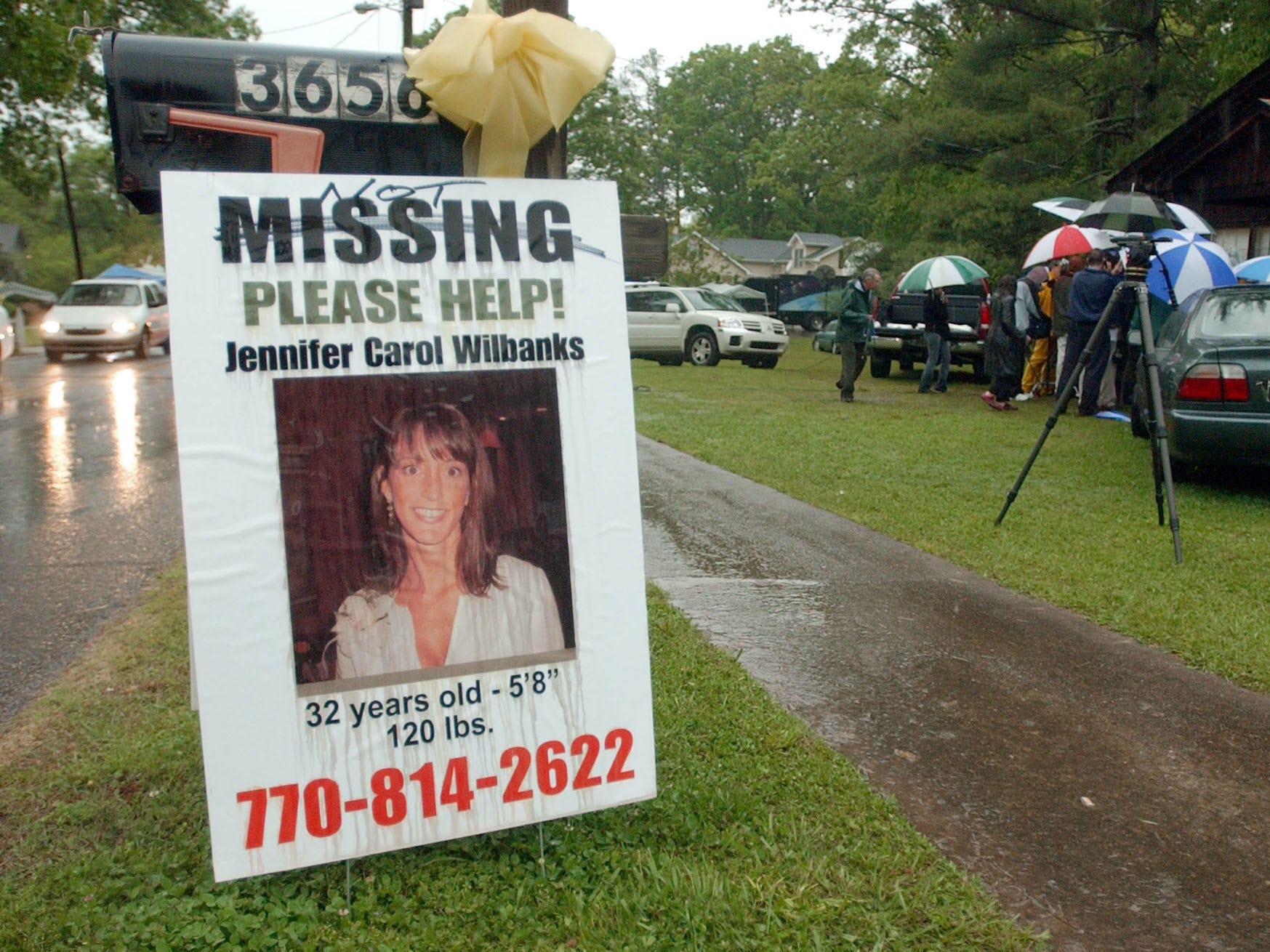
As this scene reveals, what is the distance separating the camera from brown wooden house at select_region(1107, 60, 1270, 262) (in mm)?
14359

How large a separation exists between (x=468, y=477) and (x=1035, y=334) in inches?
531

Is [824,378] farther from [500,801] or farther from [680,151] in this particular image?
[680,151]

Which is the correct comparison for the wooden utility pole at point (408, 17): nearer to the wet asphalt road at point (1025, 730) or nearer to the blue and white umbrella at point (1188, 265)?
the blue and white umbrella at point (1188, 265)

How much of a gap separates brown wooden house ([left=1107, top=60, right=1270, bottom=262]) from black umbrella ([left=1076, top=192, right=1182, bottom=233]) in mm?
6629

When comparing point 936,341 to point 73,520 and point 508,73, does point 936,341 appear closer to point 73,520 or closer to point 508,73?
point 73,520

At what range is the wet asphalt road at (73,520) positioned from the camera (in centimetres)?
504

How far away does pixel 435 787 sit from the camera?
2.80m

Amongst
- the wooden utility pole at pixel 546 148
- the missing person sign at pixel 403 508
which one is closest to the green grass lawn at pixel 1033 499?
the missing person sign at pixel 403 508

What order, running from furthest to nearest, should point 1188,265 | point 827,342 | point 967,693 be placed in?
point 827,342, point 1188,265, point 967,693

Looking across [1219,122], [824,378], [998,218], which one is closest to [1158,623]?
[1219,122]

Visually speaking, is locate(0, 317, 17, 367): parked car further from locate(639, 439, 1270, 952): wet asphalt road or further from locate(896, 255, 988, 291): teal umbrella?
locate(639, 439, 1270, 952): wet asphalt road

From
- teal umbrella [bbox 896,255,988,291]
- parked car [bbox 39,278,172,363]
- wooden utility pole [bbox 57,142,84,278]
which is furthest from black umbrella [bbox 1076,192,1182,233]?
wooden utility pole [bbox 57,142,84,278]

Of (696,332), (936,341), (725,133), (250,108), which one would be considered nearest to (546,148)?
(250,108)

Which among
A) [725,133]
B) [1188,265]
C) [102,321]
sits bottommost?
[1188,265]
